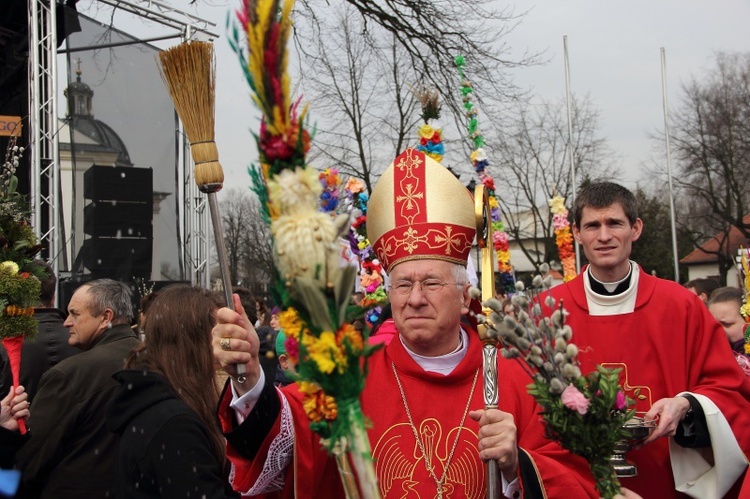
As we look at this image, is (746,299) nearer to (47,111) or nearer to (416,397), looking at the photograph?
(416,397)

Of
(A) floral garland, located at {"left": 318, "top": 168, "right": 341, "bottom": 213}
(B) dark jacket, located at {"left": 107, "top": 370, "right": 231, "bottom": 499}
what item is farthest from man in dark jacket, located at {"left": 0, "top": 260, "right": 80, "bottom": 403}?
(A) floral garland, located at {"left": 318, "top": 168, "right": 341, "bottom": 213}

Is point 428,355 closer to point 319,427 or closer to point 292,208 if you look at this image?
point 319,427

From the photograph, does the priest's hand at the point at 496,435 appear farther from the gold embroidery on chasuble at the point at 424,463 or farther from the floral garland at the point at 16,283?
the floral garland at the point at 16,283

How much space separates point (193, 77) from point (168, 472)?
1451mm

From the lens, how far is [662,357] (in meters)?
3.58

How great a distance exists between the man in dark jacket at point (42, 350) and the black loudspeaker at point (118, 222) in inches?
180

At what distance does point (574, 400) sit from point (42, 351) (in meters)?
3.84

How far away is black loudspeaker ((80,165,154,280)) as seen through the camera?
9.66 meters

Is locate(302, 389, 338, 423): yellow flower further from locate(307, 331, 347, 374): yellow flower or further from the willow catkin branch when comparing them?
the willow catkin branch

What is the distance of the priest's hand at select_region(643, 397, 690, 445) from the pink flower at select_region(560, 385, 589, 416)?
0.85 meters

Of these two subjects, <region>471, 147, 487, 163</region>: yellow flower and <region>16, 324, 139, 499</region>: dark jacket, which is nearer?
<region>16, 324, 139, 499</region>: dark jacket

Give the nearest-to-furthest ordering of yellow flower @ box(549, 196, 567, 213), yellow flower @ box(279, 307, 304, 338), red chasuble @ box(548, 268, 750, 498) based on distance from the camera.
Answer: yellow flower @ box(279, 307, 304, 338), red chasuble @ box(548, 268, 750, 498), yellow flower @ box(549, 196, 567, 213)

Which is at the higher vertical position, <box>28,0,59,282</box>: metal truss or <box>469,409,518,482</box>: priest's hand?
<box>28,0,59,282</box>: metal truss

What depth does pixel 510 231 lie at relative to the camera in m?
31.2
